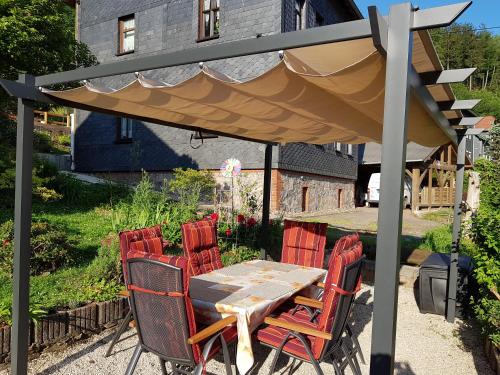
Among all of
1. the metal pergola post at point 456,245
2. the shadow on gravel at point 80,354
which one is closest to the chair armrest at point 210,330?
the shadow on gravel at point 80,354

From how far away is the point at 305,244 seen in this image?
5.12 meters

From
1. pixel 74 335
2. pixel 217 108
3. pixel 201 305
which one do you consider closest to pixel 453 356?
pixel 201 305

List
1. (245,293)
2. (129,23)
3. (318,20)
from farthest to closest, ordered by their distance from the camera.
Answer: (129,23) → (318,20) → (245,293)

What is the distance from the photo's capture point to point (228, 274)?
3.79 m

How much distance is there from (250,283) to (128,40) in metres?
13.7

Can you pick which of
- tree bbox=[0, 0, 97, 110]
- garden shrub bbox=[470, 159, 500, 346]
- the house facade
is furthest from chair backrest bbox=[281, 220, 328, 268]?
tree bbox=[0, 0, 97, 110]

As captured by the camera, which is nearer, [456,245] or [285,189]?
[456,245]

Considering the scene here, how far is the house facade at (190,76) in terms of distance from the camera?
451 inches

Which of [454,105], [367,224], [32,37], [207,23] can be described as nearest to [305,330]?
[454,105]

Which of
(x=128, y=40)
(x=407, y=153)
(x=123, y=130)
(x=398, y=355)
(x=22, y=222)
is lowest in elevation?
(x=398, y=355)

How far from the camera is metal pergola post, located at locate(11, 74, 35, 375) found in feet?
9.55

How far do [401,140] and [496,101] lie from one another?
4453 cm

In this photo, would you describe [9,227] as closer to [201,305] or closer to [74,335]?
[74,335]

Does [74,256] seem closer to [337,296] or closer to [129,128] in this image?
[337,296]
